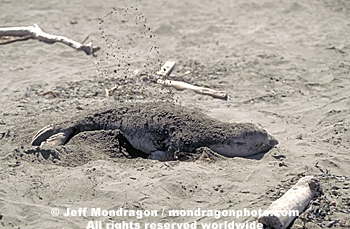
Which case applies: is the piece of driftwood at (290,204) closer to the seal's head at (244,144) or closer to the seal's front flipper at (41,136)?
the seal's head at (244,144)

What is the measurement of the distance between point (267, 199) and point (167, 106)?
1.89m

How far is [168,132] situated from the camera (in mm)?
6082

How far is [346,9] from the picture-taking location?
11.6m

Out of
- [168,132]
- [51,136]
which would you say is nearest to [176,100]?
[168,132]

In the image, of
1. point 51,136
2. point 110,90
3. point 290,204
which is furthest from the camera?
point 110,90

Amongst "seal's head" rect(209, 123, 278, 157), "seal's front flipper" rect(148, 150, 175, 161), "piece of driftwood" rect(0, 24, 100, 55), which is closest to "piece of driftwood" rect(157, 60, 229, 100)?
"seal's head" rect(209, 123, 278, 157)

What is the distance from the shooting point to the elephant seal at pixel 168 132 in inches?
237

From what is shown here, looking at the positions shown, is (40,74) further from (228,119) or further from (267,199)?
(267,199)

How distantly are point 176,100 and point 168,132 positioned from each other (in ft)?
5.30

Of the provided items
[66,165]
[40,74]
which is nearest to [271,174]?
[66,165]

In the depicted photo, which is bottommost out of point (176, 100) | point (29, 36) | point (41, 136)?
point (176, 100)

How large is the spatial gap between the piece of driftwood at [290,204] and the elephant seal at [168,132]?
1.05 meters

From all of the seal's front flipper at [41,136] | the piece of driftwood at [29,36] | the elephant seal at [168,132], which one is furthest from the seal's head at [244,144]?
the piece of driftwood at [29,36]

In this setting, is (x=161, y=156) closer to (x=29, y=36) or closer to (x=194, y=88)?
(x=194, y=88)
